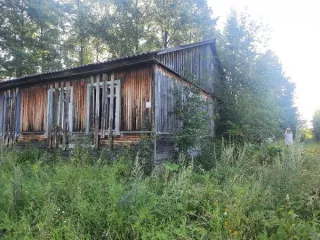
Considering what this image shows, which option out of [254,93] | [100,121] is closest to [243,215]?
[100,121]

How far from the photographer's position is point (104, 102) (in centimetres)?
862

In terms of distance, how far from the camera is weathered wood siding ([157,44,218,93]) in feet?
30.4

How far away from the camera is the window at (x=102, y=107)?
27.7ft

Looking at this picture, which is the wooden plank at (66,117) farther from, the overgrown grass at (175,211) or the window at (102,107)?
the overgrown grass at (175,211)

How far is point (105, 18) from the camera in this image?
953 inches

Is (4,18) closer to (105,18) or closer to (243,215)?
(105,18)

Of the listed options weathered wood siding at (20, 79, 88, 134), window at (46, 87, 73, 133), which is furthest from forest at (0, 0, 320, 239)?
weathered wood siding at (20, 79, 88, 134)

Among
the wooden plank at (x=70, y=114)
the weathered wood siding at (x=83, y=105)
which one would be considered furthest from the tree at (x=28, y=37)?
the wooden plank at (x=70, y=114)

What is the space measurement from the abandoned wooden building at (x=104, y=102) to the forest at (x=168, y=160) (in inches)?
26.7

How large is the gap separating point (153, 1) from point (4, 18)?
47.9 feet

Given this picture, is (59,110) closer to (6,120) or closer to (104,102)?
(104,102)

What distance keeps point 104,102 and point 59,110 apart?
262 centimetres

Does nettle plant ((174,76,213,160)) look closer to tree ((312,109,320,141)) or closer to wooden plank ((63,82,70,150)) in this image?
wooden plank ((63,82,70,150))

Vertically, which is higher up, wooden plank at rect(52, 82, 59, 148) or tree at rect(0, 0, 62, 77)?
tree at rect(0, 0, 62, 77)
